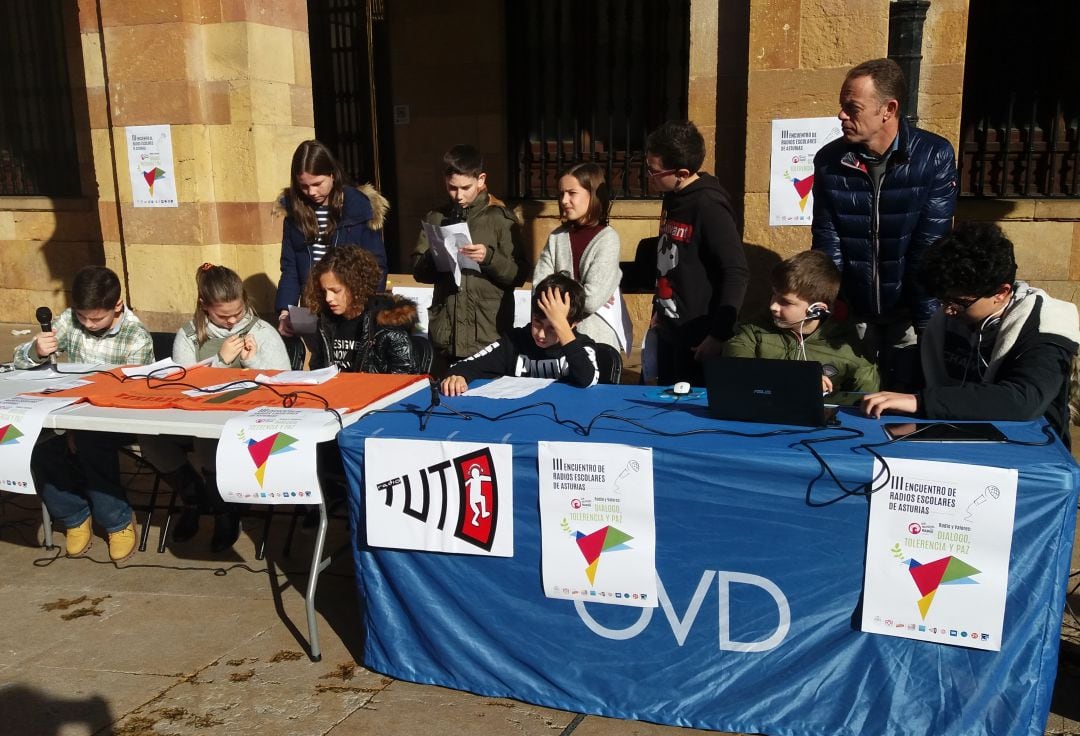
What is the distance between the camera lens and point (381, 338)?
4492 mm

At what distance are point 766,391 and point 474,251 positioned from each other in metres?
2.10

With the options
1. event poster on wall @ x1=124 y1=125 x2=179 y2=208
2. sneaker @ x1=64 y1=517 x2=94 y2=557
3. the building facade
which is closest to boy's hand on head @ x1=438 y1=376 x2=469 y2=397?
sneaker @ x1=64 y1=517 x2=94 y2=557

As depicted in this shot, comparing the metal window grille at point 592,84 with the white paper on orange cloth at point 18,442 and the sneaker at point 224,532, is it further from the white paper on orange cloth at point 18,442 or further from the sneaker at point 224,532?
the white paper on orange cloth at point 18,442

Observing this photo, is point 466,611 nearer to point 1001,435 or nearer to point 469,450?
point 469,450

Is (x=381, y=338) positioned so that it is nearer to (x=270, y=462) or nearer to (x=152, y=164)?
(x=270, y=462)

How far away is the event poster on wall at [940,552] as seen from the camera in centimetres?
263

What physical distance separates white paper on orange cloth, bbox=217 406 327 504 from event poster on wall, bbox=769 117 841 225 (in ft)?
11.4

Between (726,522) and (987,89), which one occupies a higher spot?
(987,89)

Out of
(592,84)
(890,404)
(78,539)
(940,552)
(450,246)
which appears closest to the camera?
(940,552)

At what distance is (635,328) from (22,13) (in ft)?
22.9

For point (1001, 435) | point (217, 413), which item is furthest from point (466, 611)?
point (1001, 435)

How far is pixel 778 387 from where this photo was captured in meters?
3.06

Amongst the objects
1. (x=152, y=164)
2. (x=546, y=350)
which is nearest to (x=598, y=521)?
(x=546, y=350)

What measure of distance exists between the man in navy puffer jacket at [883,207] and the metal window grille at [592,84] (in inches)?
171
